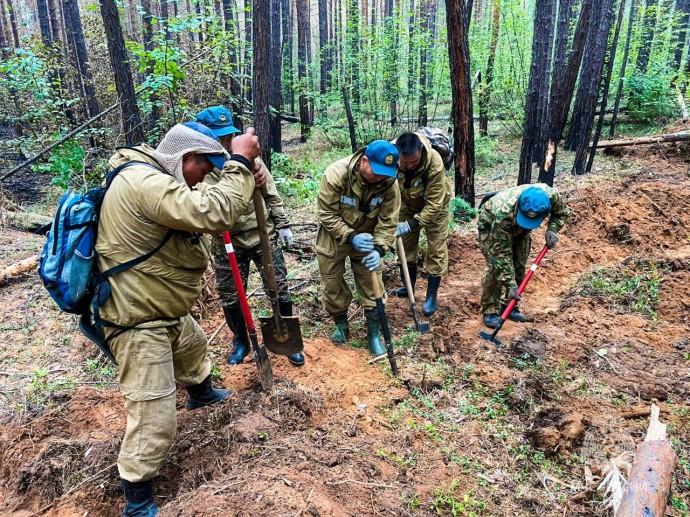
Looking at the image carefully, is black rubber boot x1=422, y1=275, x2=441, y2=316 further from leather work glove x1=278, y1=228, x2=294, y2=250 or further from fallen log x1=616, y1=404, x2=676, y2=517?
fallen log x1=616, y1=404, x2=676, y2=517

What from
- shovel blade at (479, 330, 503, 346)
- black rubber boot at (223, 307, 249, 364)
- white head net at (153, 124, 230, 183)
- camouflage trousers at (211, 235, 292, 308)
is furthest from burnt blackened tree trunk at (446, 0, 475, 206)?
white head net at (153, 124, 230, 183)

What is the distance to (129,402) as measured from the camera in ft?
8.45

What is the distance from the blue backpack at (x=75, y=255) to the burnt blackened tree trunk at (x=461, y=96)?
19.8ft

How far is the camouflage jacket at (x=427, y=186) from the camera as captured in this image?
5.20 m

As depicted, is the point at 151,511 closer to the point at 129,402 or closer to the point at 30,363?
the point at 129,402

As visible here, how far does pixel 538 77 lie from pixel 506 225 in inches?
179

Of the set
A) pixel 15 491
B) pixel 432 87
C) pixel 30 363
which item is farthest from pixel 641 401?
pixel 432 87

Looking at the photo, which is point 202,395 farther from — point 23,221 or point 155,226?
point 23,221

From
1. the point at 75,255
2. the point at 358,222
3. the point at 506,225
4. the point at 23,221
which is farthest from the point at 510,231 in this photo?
the point at 23,221

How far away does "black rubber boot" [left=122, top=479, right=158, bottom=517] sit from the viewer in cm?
253

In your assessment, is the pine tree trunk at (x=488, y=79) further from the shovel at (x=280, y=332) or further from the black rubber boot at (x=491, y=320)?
the shovel at (x=280, y=332)

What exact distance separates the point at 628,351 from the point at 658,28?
22131 millimetres

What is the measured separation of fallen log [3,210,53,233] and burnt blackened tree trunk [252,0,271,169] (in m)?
4.05

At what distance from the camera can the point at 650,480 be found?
8.34ft
